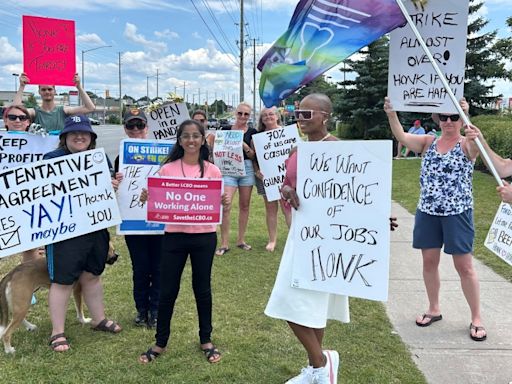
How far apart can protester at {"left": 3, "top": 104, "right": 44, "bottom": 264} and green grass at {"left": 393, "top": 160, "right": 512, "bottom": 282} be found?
217 inches

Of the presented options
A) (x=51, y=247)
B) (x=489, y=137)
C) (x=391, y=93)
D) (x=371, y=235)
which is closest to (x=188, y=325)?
(x=51, y=247)

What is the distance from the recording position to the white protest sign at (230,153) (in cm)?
670

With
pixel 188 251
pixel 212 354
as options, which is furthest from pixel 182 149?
pixel 212 354

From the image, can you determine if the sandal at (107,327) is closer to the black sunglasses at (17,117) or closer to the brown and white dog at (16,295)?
the brown and white dog at (16,295)

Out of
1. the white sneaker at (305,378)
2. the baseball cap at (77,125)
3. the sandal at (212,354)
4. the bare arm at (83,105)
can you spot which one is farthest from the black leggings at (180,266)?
the bare arm at (83,105)

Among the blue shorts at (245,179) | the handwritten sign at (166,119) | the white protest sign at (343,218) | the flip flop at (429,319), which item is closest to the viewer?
the white protest sign at (343,218)

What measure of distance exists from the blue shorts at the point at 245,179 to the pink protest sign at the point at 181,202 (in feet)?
10.1

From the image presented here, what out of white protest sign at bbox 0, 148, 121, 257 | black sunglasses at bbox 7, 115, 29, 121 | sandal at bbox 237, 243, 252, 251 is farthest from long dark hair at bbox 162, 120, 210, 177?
sandal at bbox 237, 243, 252, 251

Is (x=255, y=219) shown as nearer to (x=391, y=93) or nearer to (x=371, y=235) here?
(x=391, y=93)

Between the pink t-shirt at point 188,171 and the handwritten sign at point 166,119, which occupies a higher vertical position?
the handwritten sign at point 166,119

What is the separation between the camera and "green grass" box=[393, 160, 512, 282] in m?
6.53

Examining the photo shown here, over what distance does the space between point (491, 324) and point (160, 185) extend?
3292mm

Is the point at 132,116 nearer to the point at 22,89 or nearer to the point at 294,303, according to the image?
the point at 22,89

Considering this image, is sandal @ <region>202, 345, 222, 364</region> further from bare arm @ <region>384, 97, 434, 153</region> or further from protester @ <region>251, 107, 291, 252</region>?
protester @ <region>251, 107, 291, 252</region>
